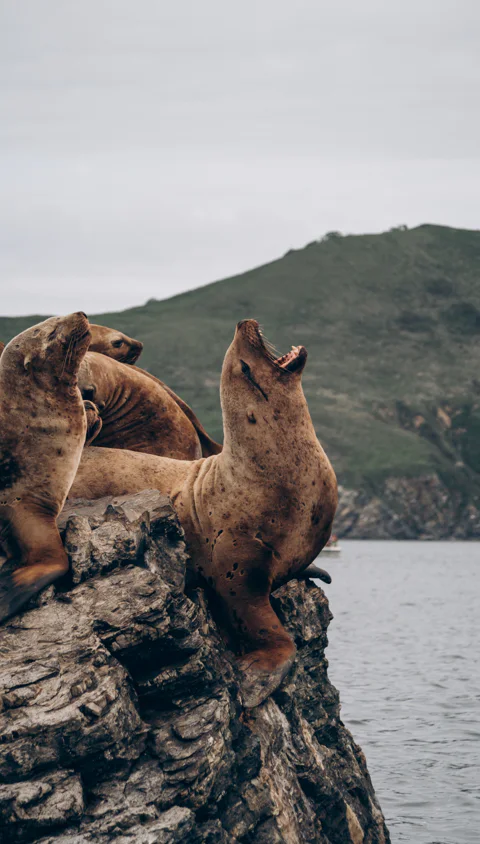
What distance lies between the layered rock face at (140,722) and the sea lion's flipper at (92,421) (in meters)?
0.87

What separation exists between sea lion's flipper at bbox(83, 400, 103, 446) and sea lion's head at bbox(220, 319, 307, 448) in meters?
1.25

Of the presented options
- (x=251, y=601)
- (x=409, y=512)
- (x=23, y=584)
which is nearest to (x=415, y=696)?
(x=251, y=601)

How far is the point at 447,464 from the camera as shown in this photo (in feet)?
426

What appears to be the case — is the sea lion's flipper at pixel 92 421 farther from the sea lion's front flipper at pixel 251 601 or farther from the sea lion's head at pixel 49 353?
the sea lion's front flipper at pixel 251 601

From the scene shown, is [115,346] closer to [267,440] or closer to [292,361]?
[292,361]

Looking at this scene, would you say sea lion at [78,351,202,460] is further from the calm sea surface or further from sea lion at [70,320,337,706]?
the calm sea surface

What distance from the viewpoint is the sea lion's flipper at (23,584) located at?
7676 mm

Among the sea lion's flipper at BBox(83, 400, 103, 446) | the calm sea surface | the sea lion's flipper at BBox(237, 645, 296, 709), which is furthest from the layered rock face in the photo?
the calm sea surface

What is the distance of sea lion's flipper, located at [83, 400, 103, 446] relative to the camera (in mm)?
9656

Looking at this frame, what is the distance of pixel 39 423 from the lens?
8.67 m

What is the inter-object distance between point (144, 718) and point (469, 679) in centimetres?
1944

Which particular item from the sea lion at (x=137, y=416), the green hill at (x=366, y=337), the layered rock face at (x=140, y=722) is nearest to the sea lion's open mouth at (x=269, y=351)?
the layered rock face at (x=140, y=722)

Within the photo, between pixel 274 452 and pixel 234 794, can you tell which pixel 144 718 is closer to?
pixel 234 794

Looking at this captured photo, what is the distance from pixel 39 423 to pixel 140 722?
250cm
